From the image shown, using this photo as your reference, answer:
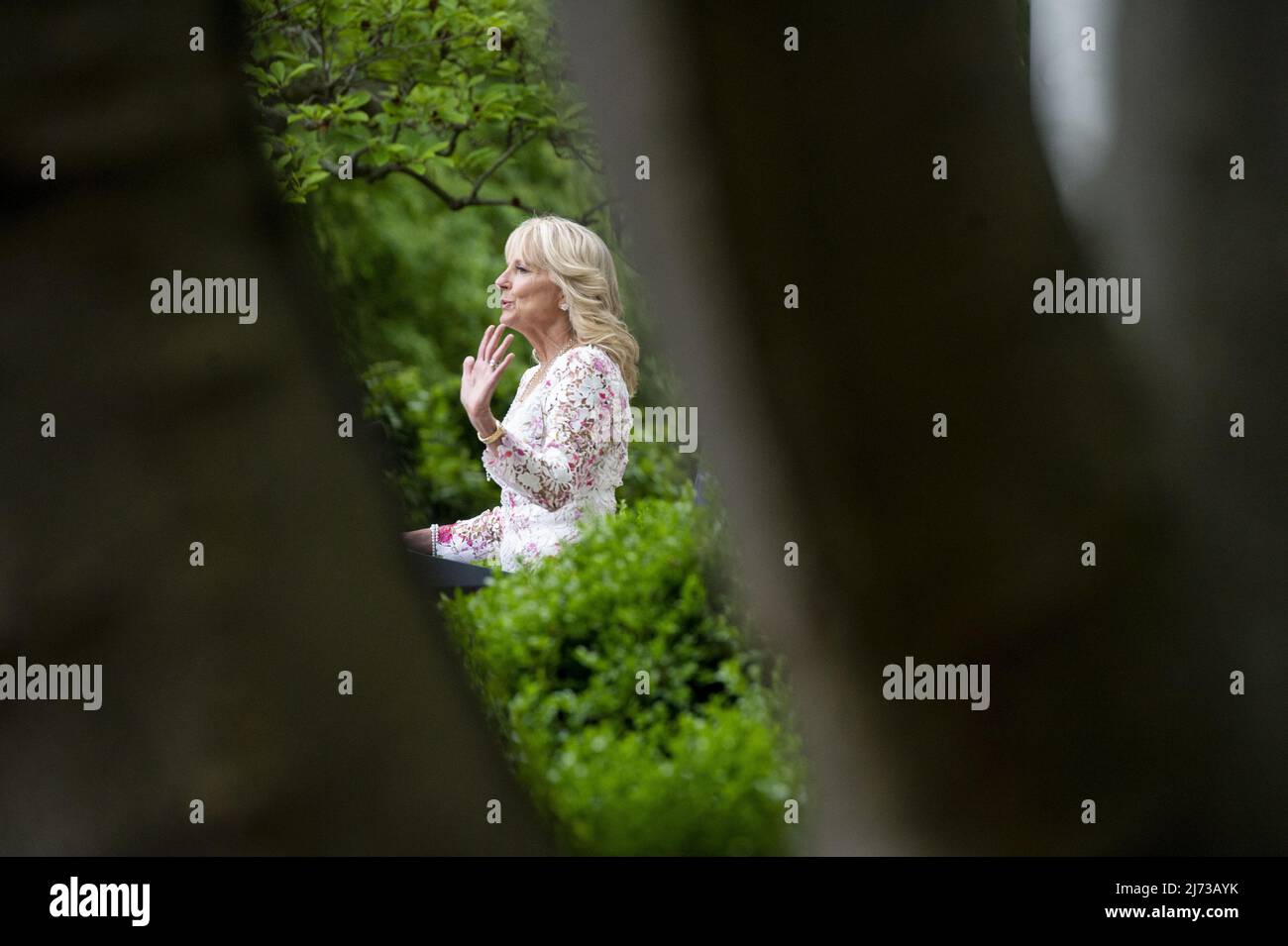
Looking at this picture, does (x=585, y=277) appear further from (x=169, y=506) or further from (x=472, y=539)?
(x=169, y=506)

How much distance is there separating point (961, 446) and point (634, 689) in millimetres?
2533

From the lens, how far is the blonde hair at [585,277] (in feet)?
13.7

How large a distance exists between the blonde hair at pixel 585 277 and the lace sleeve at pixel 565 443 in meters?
0.10

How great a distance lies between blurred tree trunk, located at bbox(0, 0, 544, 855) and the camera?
1.85 m

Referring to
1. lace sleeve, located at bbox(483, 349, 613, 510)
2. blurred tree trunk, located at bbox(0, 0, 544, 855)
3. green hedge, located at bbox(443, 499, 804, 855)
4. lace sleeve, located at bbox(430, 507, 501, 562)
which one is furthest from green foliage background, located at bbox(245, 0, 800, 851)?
blurred tree trunk, located at bbox(0, 0, 544, 855)

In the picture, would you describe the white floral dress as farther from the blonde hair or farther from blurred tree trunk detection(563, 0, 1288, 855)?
blurred tree trunk detection(563, 0, 1288, 855)

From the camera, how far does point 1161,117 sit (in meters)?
2.40

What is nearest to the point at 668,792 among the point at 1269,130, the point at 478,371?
the point at 478,371

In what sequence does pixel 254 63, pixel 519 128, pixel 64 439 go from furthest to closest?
pixel 519 128 → pixel 254 63 → pixel 64 439

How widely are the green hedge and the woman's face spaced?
2.44 feet

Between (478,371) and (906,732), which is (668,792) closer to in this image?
(478,371)

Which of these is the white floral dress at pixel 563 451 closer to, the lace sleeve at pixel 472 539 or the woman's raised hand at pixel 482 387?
the lace sleeve at pixel 472 539

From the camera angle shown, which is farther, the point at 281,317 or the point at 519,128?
the point at 519,128
